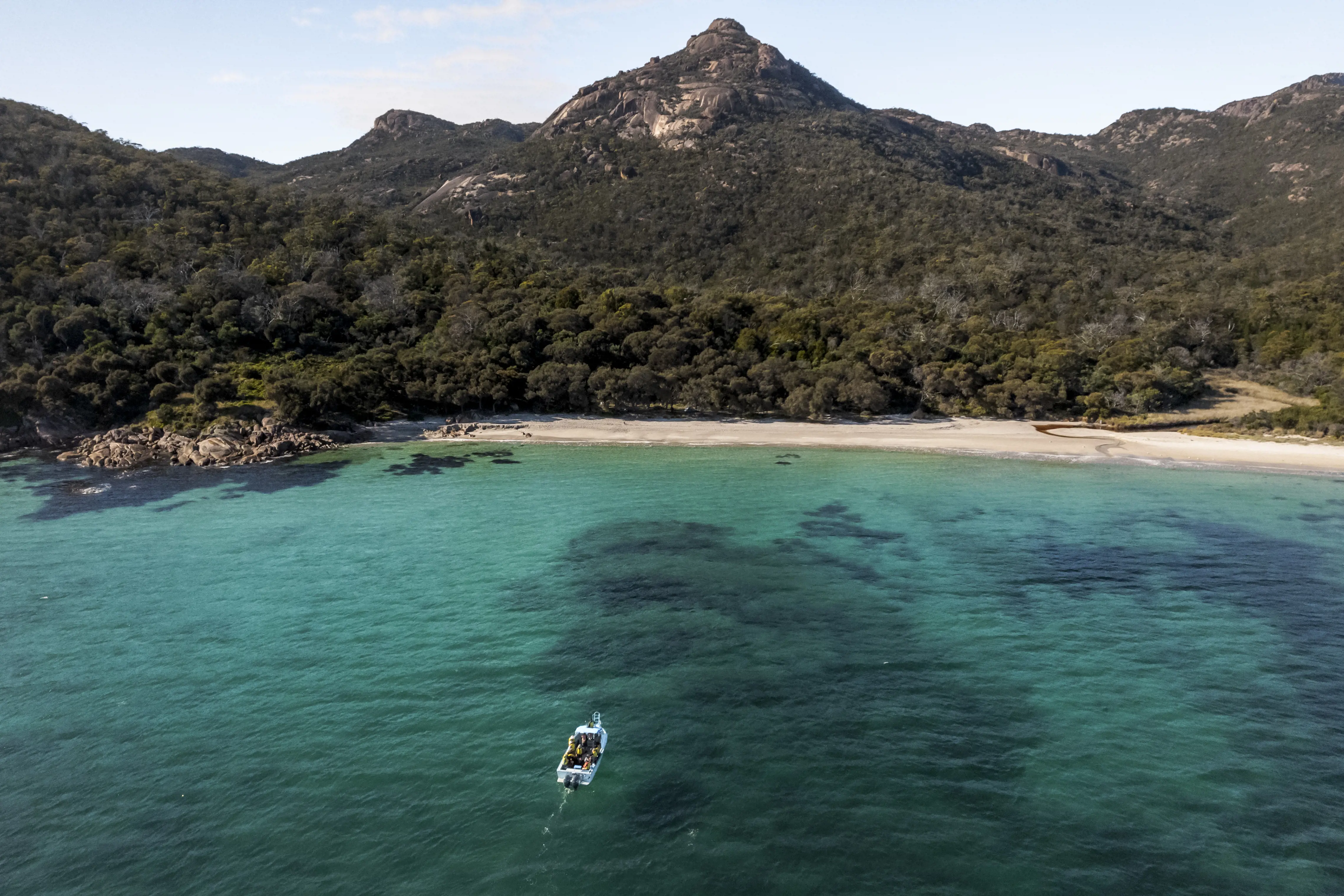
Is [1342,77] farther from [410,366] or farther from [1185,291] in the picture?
[410,366]

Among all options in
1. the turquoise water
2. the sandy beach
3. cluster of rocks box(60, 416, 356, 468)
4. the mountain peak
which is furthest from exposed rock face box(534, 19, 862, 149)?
the turquoise water

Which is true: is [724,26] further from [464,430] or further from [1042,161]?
[464,430]

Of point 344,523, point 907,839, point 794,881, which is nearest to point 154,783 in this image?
point 794,881

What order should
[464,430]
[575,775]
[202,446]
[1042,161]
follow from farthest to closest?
[1042,161] < [464,430] < [202,446] < [575,775]

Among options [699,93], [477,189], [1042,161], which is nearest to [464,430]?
[477,189]

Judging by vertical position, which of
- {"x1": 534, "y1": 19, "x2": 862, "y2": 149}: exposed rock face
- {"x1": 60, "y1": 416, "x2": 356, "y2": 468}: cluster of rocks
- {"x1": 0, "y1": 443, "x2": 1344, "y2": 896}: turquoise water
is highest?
{"x1": 534, "y1": 19, "x2": 862, "y2": 149}: exposed rock face

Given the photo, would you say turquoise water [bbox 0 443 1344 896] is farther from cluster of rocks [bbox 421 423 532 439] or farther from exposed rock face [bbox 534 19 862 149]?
exposed rock face [bbox 534 19 862 149]
